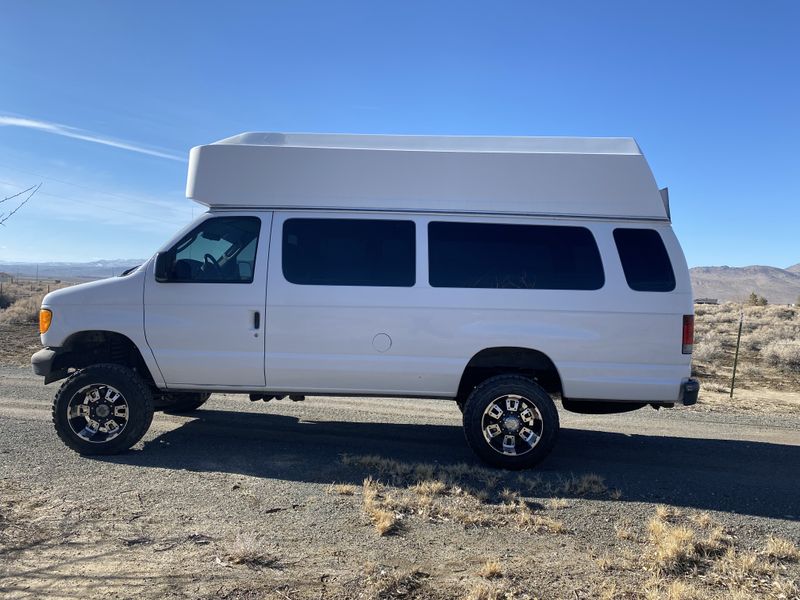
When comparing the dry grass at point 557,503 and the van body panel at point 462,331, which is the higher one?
the van body panel at point 462,331

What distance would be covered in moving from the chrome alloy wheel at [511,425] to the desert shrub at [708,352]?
39.1ft

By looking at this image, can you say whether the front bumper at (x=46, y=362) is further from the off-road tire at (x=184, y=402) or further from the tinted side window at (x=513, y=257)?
the tinted side window at (x=513, y=257)

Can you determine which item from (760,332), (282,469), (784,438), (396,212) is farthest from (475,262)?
(760,332)

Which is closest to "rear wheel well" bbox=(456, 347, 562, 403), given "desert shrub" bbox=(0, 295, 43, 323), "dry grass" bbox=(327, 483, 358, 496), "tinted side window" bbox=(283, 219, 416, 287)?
"tinted side window" bbox=(283, 219, 416, 287)

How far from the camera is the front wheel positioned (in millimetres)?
5621

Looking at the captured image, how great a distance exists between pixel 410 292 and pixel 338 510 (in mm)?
2073

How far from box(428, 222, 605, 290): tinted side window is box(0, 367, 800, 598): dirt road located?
1.80 m

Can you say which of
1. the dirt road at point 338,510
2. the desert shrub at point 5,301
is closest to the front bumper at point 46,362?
the dirt road at point 338,510

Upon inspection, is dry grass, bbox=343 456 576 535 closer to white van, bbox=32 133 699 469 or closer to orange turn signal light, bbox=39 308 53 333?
white van, bbox=32 133 699 469

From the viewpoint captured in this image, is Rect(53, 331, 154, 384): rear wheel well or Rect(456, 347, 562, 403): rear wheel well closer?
Rect(456, 347, 562, 403): rear wheel well

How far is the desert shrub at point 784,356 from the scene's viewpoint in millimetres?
14703

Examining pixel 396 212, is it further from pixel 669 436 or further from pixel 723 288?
pixel 723 288

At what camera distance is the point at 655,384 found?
18.3 ft

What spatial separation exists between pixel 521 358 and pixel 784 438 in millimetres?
4146
